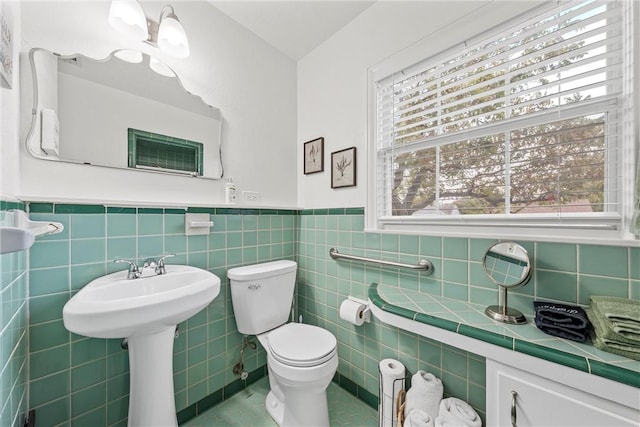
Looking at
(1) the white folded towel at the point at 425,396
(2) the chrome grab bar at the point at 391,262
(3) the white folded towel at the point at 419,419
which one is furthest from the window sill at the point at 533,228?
(3) the white folded towel at the point at 419,419

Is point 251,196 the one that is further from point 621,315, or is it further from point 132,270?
point 621,315

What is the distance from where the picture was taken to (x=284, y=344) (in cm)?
132

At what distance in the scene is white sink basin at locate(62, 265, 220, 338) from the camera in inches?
30.4

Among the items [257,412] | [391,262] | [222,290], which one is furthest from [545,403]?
[222,290]

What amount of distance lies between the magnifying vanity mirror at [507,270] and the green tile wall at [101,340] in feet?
4.59

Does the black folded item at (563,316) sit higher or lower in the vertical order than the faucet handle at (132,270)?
lower

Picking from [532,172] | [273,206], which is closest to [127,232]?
[273,206]

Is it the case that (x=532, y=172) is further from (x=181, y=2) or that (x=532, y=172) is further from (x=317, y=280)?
(x=181, y=2)

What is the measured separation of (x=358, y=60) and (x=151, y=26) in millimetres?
1212

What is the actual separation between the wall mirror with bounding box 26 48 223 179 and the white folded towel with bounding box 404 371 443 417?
1.60m

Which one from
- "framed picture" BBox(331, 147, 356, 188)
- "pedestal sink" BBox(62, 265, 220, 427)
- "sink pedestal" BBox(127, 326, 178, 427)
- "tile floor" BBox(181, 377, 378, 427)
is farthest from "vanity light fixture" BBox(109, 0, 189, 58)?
"tile floor" BBox(181, 377, 378, 427)

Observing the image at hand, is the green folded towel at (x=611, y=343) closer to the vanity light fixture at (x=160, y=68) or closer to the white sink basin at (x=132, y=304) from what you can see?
the white sink basin at (x=132, y=304)

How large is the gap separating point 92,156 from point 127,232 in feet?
1.29

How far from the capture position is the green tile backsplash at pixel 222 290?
892mm
